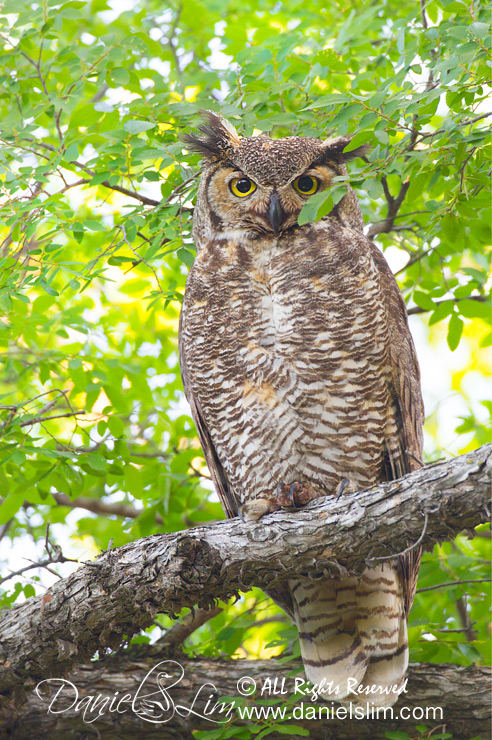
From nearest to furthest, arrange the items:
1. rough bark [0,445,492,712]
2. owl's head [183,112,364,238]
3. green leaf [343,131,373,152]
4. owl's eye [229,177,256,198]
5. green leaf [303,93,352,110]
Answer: rough bark [0,445,492,712] → green leaf [303,93,352,110] → green leaf [343,131,373,152] → owl's head [183,112,364,238] → owl's eye [229,177,256,198]

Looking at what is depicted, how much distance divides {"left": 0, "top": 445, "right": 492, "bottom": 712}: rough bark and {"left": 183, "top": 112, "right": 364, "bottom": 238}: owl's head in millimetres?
1256

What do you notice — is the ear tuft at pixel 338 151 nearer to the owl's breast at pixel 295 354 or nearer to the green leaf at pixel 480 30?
the owl's breast at pixel 295 354

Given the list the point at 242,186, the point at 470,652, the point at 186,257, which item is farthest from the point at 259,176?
the point at 470,652

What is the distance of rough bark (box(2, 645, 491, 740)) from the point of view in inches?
118

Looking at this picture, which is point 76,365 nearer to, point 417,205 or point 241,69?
point 241,69

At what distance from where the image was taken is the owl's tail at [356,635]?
2.88 metres

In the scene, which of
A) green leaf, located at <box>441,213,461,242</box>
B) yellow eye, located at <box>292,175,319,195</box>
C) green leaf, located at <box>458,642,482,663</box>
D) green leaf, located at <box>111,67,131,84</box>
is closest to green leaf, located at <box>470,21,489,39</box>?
green leaf, located at <box>441,213,461,242</box>

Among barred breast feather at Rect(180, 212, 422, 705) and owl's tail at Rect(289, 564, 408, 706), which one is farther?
owl's tail at Rect(289, 564, 408, 706)

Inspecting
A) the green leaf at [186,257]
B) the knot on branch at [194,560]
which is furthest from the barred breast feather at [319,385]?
the knot on branch at [194,560]

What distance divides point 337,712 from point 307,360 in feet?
5.42

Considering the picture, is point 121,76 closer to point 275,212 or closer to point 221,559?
point 275,212

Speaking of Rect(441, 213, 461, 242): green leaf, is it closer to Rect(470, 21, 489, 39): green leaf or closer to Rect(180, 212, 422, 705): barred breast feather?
Rect(180, 212, 422, 705): barred breast feather

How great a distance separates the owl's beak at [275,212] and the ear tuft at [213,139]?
41cm

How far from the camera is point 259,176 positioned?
2881 mm
